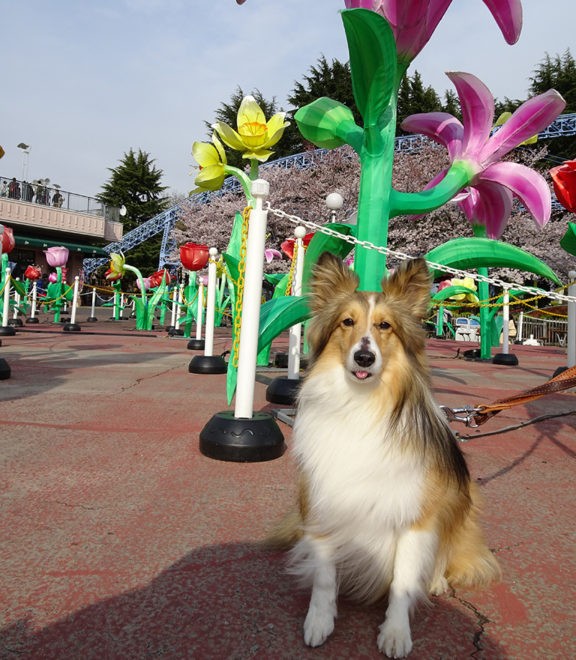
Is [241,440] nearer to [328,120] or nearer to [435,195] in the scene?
[435,195]

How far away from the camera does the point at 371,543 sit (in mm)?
1681

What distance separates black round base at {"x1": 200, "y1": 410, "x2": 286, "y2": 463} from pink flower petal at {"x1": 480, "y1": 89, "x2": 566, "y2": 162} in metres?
2.94

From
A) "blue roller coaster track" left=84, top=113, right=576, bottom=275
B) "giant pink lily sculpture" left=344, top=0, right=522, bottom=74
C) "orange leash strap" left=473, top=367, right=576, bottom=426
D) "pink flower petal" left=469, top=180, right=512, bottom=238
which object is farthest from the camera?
"blue roller coaster track" left=84, top=113, right=576, bottom=275

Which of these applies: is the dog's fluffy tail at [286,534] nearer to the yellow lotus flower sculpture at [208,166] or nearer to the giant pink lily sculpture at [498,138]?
the giant pink lily sculpture at [498,138]

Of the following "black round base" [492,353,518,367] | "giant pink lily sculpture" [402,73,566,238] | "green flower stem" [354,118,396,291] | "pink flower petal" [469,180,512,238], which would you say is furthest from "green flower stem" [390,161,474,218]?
"black round base" [492,353,518,367]

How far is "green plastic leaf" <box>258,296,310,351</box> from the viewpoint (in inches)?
149

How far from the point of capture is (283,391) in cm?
521

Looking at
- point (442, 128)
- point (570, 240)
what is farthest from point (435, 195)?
point (570, 240)

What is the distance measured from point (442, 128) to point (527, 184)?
951mm

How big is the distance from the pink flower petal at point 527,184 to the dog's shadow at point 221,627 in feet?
11.3

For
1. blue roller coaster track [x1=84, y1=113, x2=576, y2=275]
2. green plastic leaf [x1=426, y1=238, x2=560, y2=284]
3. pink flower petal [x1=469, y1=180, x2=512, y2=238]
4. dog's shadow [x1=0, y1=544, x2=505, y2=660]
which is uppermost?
blue roller coaster track [x1=84, y1=113, x2=576, y2=275]

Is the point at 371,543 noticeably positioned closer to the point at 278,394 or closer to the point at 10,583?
the point at 10,583

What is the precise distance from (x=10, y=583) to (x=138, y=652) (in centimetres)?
64

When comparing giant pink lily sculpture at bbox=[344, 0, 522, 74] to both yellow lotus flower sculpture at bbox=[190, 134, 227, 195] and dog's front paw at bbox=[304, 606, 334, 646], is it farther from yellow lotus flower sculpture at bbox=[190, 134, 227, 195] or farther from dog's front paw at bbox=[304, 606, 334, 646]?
dog's front paw at bbox=[304, 606, 334, 646]
